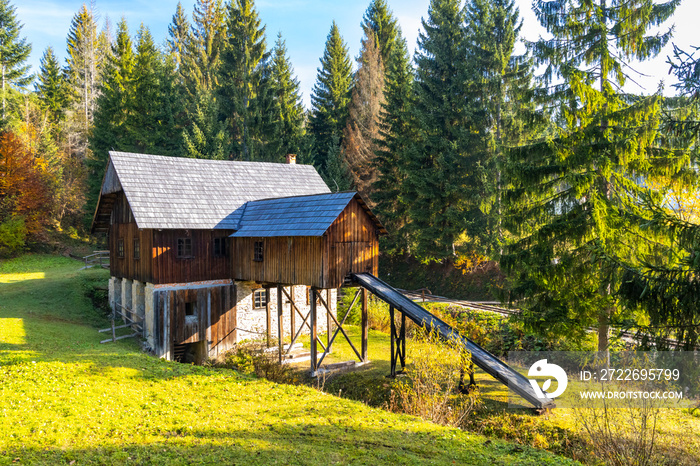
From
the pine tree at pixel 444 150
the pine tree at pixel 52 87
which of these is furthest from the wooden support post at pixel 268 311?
the pine tree at pixel 52 87

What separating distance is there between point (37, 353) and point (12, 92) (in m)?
32.0

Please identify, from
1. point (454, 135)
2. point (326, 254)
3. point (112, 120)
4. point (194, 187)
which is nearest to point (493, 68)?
point (454, 135)

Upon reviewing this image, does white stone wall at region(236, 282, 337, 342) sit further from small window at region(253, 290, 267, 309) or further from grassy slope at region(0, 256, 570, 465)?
grassy slope at region(0, 256, 570, 465)

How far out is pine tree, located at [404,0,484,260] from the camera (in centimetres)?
2645

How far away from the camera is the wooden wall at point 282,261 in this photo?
53.6 feet

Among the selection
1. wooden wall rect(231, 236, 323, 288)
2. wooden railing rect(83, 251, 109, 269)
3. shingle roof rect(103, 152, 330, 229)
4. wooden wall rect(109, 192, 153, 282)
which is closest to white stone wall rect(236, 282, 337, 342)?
wooden wall rect(231, 236, 323, 288)

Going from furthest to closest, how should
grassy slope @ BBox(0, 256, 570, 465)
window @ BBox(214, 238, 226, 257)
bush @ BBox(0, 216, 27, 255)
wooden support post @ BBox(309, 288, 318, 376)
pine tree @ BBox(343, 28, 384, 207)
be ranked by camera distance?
pine tree @ BBox(343, 28, 384, 207), bush @ BBox(0, 216, 27, 255), window @ BBox(214, 238, 226, 257), wooden support post @ BBox(309, 288, 318, 376), grassy slope @ BBox(0, 256, 570, 465)

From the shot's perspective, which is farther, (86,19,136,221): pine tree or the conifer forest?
(86,19,136,221): pine tree

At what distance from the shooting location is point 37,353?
1302 centimetres

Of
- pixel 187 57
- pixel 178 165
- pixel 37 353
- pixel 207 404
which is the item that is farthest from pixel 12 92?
pixel 207 404

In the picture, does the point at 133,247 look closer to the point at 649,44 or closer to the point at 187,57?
the point at 649,44

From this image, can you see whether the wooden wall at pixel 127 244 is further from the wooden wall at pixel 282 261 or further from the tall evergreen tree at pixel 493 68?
the tall evergreen tree at pixel 493 68

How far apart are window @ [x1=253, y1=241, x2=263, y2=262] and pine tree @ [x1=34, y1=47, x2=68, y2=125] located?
1367 inches

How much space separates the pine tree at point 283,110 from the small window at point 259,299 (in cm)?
1792
